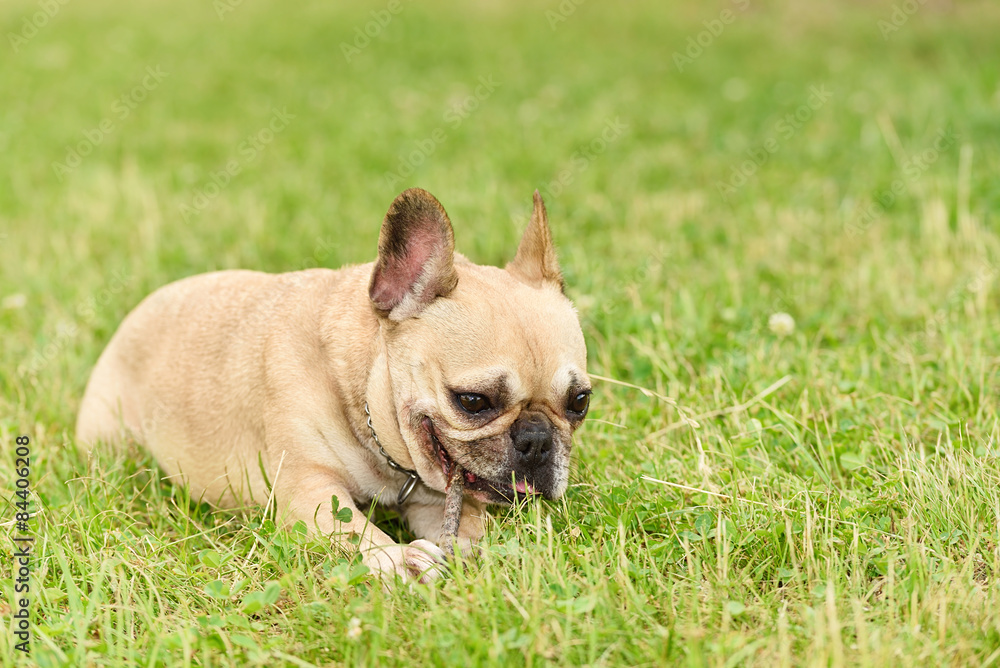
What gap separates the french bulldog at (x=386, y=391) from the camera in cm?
307

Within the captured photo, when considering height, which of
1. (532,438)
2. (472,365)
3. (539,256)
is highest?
(539,256)

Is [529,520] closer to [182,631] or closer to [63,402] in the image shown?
[182,631]

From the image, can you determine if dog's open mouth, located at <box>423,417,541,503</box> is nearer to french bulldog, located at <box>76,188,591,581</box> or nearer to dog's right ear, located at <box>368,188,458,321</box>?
french bulldog, located at <box>76,188,591,581</box>

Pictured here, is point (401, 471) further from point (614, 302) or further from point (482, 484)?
point (614, 302)

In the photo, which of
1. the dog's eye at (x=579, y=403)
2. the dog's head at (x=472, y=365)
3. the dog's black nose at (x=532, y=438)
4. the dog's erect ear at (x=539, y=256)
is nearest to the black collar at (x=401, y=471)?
the dog's head at (x=472, y=365)

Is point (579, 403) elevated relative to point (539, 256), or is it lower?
lower

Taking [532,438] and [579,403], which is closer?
[532,438]

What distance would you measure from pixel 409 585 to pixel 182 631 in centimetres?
66

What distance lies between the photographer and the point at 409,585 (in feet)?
9.29

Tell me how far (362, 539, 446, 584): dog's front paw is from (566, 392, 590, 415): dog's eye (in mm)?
669

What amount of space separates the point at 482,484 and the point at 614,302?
7.70 ft

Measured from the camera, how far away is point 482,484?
126 inches

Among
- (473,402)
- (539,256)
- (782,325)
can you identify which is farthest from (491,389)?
(782,325)

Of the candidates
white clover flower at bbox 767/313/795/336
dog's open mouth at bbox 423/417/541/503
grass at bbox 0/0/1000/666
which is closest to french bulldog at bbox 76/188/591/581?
dog's open mouth at bbox 423/417/541/503
